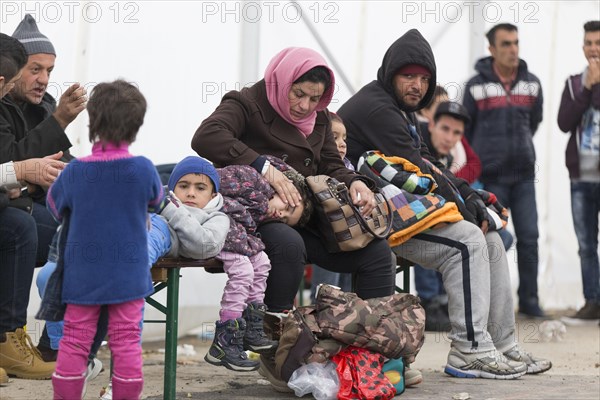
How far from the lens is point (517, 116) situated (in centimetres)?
805

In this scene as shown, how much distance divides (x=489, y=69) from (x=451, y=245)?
305cm

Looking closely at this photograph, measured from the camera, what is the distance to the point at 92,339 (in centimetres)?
379

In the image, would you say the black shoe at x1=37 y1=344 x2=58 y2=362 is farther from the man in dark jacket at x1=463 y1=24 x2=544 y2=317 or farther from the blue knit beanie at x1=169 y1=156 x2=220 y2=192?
the man in dark jacket at x1=463 y1=24 x2=544 y2=317

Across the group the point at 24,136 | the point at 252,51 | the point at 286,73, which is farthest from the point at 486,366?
the point at 252,51

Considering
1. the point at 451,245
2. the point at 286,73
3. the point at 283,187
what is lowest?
the point at 451,245

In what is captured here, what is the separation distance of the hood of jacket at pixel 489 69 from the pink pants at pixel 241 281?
3.90m

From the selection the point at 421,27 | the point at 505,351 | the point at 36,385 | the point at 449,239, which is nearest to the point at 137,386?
the point at 36,385

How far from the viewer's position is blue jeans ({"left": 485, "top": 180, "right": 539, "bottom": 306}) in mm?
7941

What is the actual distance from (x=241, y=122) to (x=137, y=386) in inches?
60.3

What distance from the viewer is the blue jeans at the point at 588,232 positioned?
823cm

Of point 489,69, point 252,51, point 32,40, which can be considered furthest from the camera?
point 489,69

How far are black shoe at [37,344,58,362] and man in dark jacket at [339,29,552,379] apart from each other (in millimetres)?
1657

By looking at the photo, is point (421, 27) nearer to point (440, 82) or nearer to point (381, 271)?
point (440, 82)

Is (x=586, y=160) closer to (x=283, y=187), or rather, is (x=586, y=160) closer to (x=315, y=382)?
(x=283, y=187)
